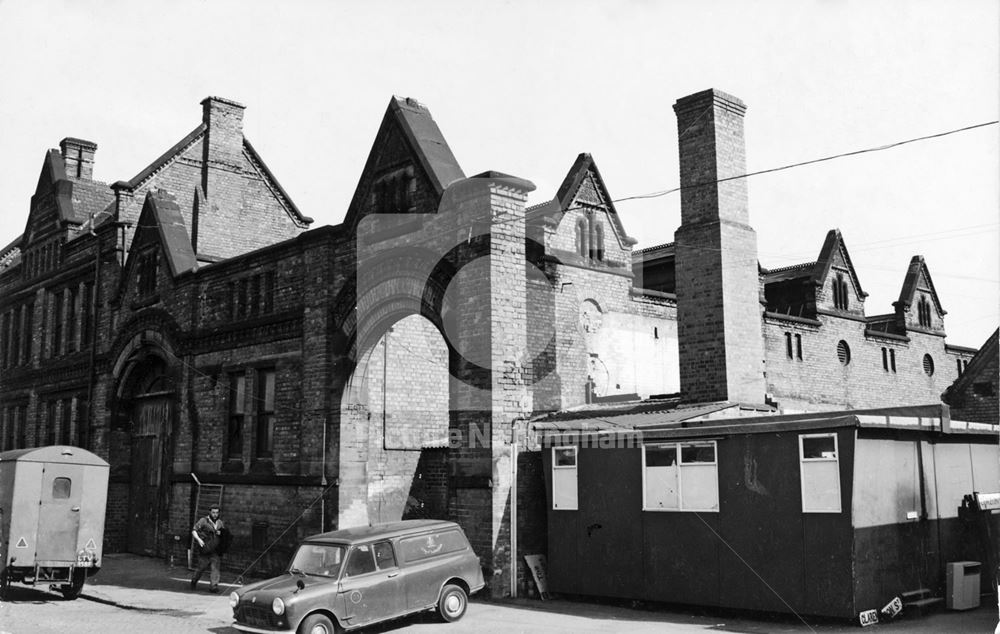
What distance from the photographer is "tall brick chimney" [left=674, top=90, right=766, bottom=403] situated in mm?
16953

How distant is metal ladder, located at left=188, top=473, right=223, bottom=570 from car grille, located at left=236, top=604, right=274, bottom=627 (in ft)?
28.9

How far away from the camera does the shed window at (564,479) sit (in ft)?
48.6

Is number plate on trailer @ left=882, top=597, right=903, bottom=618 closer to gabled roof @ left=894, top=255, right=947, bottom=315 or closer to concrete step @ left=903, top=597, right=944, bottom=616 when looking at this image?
concrete step @ left=903, top=597, right=944, bottom=616

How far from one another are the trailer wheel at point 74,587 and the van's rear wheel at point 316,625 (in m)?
8.15

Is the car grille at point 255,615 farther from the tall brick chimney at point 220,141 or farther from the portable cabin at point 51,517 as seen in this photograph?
the tall brick chimney at point 220,141

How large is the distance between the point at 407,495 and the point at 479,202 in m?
7.21

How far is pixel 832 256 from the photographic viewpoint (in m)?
37.5

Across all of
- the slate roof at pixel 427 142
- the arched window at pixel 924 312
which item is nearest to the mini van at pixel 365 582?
the slate roof at pixel 427 142

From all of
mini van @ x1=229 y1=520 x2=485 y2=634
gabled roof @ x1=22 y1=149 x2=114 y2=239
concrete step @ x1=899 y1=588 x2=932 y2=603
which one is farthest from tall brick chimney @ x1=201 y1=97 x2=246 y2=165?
concrete step @ x1=899 y1=588 x2=932 y2=603

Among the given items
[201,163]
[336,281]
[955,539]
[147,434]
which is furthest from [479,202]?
[201,163]

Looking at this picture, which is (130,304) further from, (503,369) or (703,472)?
(703,472)

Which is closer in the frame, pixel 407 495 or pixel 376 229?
pixel 376 229

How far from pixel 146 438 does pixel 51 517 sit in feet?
21.3

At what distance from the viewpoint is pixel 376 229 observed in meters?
17.2
